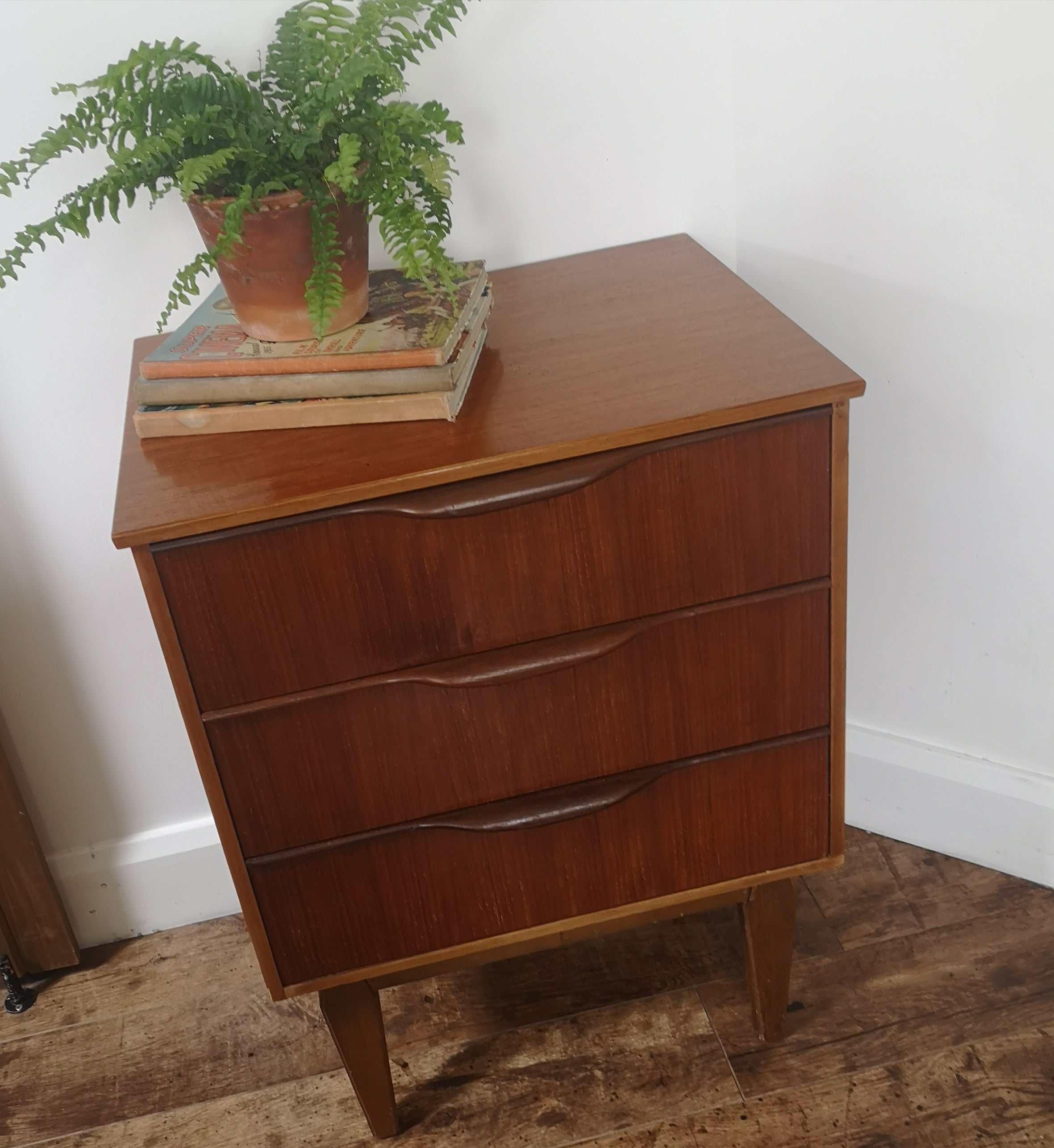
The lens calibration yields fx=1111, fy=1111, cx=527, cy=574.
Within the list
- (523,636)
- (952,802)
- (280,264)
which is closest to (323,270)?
(280,264)

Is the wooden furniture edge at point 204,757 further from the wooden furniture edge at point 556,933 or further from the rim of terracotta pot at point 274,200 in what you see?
the rim of terracotta pot at point 274,200

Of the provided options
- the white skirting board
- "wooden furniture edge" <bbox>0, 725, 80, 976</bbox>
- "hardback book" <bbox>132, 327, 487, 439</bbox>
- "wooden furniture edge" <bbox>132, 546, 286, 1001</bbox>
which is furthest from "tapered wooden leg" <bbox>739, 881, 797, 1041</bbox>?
"wooden furniture edge" <bbox>0, 725, 80, 976</bbox>

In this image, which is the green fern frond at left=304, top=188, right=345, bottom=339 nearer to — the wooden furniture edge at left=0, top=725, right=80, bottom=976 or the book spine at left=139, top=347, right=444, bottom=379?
the book spine at left=139, top=347, right=444, bottom=379

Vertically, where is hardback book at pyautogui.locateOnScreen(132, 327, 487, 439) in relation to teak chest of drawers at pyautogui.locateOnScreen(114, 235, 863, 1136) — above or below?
above

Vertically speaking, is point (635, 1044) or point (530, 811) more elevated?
point (530, 811)

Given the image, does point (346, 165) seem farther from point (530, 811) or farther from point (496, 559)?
point (530, 811)

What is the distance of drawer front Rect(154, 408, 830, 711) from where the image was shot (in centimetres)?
89

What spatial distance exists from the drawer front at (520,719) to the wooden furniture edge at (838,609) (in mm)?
13

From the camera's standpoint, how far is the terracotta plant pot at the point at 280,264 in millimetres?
933

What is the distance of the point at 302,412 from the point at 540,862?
48cm

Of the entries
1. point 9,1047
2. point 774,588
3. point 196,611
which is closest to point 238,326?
point 196,611

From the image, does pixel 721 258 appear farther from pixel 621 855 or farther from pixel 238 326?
pixel 621 855

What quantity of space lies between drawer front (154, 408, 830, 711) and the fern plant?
189 mm

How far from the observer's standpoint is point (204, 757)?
37.5 inches
